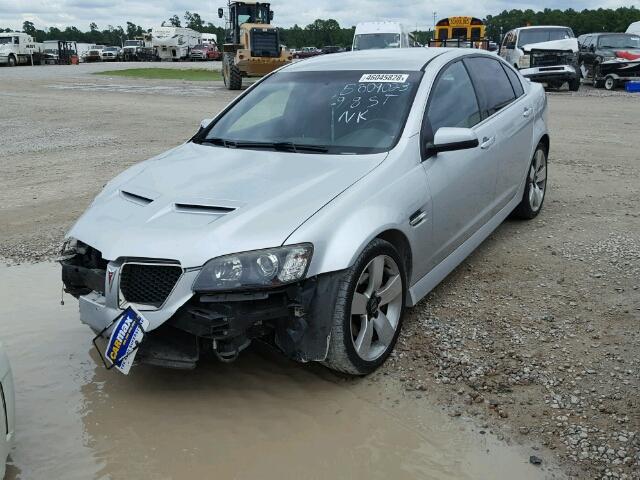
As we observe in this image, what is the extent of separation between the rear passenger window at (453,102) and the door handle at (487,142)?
0.47 ft

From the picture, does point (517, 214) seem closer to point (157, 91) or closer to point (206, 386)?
point (206, 386)

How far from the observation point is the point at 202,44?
63969 mm

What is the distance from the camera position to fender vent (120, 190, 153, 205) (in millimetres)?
3584

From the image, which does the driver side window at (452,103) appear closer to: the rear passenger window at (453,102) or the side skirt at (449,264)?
the rear passenger window at (453,102)

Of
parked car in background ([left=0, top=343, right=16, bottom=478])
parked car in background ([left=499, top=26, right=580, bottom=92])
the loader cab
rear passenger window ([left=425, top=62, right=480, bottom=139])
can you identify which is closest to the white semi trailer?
the loader cab

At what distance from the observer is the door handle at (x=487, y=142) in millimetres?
4741

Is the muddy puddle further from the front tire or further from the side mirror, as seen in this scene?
the side mirror

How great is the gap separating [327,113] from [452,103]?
2.95 feet

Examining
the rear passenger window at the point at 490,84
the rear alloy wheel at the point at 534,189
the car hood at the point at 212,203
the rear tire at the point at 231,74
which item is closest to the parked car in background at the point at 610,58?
the rear tire at the point at 231,74

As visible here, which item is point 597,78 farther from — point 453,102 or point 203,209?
point 203,209

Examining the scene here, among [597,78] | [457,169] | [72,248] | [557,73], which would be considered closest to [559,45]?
[557,73]

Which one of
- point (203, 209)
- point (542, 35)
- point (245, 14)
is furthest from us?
point (245, 14)

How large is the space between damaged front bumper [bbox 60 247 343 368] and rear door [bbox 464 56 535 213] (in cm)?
243

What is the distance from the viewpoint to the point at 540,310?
14.1 feet
